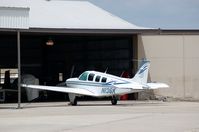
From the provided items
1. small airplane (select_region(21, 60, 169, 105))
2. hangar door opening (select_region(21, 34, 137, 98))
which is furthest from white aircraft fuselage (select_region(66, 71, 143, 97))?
hangar door opening (select_region(21, 34, 137, 98))

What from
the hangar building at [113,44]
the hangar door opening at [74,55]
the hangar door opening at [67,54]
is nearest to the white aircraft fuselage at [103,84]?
the hangar building at [113,44]

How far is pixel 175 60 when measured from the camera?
40781 millimetres

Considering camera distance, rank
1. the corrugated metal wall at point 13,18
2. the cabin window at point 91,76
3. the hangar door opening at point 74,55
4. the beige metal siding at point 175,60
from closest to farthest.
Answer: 1. the corrugated metal wall at point 13,18
2. the cabin window at point 91,76
3. the beige metal siding at point 175,60
4. the hangar door opening at point 74,55

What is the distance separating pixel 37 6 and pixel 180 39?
13440 mm

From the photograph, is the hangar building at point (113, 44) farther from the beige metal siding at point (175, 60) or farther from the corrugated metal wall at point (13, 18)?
the corrugated metal wall at point (13, 18)

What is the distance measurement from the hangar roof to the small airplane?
539 centimetres

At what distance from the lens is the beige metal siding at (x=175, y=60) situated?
4070 cm

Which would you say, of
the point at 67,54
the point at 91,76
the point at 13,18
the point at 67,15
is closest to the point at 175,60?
the point at 91,76

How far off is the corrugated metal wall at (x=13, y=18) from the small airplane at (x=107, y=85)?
165 inches

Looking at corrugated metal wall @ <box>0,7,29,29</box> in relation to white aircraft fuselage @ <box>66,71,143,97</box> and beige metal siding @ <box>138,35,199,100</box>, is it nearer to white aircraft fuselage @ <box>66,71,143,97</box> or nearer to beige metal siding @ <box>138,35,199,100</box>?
white aircraft fuselage @ <box>66,71,143,97</box>

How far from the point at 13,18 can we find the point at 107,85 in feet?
22.4

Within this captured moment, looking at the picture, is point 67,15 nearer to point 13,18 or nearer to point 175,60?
point 175,60

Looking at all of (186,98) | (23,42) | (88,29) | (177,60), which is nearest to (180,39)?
(177,60)

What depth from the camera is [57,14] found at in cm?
4512
